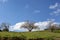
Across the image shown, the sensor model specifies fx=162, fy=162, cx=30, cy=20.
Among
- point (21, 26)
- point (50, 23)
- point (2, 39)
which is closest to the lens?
point (2, 39)

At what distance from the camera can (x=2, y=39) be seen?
1596 cm

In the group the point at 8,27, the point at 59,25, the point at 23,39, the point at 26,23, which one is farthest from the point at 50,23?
the point at 23,39

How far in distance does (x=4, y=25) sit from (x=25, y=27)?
44.9ft

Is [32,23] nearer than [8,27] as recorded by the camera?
No

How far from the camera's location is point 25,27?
206ft

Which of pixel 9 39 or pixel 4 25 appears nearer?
pixel 9 39

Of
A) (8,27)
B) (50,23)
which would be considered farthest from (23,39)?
(50,23)

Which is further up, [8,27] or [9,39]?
[8,27]

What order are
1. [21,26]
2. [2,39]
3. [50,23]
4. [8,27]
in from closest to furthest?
[2,39] < [8,27] < [50,23] < [21,26]

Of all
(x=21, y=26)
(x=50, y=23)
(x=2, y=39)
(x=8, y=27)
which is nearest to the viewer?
(x=2, y=39)

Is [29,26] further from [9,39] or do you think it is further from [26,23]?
[9,39]

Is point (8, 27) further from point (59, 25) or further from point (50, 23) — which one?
point (59, 25)

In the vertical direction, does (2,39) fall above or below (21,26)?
below

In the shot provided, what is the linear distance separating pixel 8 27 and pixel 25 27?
1376 centimetres
